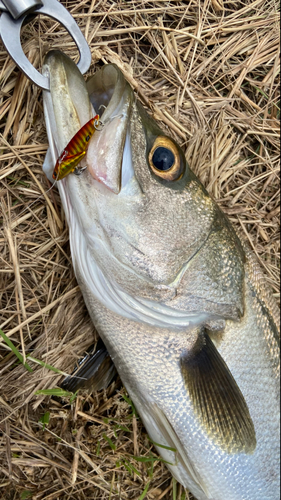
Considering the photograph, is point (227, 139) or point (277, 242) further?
point (277, 242)

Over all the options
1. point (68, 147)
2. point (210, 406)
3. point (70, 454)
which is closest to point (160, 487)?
point (70, 454)

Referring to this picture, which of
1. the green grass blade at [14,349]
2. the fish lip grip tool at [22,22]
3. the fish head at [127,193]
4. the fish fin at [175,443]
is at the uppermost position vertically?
the fish lip grip tool at [22,22]

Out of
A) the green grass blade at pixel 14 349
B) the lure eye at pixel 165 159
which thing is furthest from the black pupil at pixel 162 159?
the green grass blade at pixel 14 349

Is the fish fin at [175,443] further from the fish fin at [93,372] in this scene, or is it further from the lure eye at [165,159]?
the lure eye at [165,159]

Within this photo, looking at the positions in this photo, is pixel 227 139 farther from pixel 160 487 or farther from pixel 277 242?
pixel 160 487

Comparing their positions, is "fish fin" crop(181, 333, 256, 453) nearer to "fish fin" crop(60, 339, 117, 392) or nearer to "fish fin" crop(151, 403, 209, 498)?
"fish fin" crop(151, 403, 209, 498)

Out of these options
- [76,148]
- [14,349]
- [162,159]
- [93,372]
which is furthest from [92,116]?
[93,372]

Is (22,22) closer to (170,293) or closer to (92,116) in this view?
(92,116)

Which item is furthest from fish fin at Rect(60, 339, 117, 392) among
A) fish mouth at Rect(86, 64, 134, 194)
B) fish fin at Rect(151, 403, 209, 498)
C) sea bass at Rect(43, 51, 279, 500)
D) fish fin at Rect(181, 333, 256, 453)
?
fish mouth at Rect(86, 64, 134, 194)
